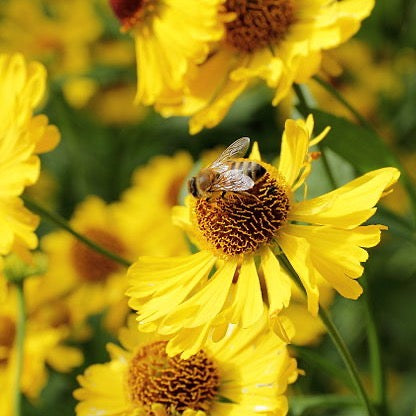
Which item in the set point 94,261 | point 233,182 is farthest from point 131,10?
point 94,261

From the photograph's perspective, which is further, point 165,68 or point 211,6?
point 165,68

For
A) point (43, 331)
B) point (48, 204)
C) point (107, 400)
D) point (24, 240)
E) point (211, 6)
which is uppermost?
point (211, 6)

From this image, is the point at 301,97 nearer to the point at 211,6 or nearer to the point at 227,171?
the point at 211,6

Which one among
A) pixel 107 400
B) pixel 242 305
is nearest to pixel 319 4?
pixel 242 305

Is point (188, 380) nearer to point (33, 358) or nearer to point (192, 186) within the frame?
point (192, 186)

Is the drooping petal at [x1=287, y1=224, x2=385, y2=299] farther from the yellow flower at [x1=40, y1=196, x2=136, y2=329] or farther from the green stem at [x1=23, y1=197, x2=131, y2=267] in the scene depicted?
the yellow flower at [x1=40, y1=196, x2=136, y2=329]

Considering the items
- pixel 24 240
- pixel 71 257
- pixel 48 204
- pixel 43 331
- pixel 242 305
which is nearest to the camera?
pixel 242 305

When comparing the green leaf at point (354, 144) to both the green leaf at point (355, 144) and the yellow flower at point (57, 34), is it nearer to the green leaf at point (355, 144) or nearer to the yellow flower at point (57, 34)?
the green leaf at point (355, 144)
